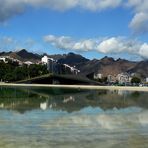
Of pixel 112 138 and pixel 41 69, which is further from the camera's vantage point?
pixel 41 69

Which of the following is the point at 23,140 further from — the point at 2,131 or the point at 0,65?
the point at 0,65

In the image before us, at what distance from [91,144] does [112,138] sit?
1.72 m

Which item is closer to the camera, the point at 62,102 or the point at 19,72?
the point at 62,102

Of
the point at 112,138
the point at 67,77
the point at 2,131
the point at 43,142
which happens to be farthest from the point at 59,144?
the point at 67,77

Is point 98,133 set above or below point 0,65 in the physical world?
below

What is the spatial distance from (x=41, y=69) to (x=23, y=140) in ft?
529

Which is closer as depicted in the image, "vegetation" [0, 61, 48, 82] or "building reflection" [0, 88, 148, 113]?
"building reflection" [0, 88, 148, 113]

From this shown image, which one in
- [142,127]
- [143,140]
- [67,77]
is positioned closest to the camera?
[143,140]

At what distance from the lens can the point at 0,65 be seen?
591 ft

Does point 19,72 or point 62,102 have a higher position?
point 19,72

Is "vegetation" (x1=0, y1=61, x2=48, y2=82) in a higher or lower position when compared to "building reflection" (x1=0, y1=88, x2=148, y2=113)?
higher

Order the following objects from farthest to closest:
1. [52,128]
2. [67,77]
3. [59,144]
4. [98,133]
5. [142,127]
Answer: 1. [67,77]
2. [142,127]
3. [52,128]
4. [98,133]
5. [59,144]

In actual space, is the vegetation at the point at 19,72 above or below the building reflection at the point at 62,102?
above

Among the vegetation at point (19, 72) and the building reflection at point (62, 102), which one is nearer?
the building reflection at point (62, 102)
